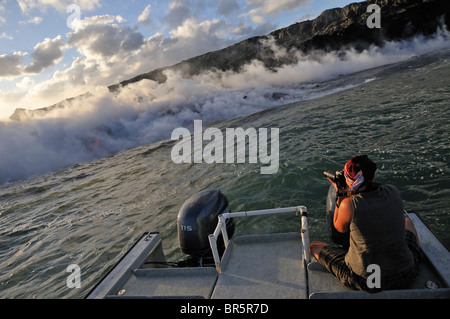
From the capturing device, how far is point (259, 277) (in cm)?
336

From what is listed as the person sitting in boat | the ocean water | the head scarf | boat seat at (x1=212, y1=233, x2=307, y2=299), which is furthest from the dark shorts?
the ocean water

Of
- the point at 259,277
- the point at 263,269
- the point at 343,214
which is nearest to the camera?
the point at 343,214

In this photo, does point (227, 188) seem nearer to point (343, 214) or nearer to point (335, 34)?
Answer: point (343, 214)

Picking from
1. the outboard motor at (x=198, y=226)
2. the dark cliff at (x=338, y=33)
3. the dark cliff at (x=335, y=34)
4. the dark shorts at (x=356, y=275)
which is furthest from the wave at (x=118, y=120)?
the dark cliff at (x=338, y=33)

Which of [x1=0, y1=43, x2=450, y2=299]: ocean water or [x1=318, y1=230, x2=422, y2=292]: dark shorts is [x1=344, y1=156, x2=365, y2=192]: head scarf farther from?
[x1=0, y1=43, x2=450, y2=299]: ocean water

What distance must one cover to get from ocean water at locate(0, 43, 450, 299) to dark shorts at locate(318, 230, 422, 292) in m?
2.34

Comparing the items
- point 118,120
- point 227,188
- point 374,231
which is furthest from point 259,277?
point 118,120

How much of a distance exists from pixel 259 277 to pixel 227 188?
18.8ft

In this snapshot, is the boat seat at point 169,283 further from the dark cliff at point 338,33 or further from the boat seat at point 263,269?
the dark cliff at point 338,33

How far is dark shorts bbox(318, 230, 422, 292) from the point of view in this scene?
2.86 metres

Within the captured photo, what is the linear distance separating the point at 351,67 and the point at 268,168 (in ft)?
135

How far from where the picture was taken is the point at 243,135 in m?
16.6
